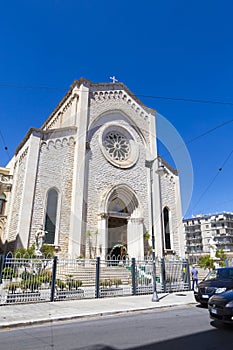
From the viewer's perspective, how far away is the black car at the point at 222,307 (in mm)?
6006

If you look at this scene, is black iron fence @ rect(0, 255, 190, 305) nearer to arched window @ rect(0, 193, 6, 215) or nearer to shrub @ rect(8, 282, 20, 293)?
shrub @ rect(8, 282, 20, 293)

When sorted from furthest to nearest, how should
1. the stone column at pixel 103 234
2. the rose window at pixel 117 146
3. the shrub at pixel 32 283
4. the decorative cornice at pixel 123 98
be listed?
the decorative cornice at pixel 123 98 → the rose window at pixel 117 146 → the stone column at pixel 103 234 → the shrub at pixel 32 283

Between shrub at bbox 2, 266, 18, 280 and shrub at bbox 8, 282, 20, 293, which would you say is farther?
shrub at bbox 2, 266, 18, 280

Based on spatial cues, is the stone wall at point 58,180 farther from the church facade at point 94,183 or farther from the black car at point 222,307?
the black car at point 222,307

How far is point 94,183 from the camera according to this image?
68.6ft

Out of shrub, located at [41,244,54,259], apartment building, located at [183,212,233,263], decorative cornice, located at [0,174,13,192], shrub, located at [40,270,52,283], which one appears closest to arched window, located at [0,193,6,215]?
decorative cornice, located at [0,174,13,192]

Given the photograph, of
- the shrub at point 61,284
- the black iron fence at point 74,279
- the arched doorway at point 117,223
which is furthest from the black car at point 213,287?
the arched doorway at point 117,223

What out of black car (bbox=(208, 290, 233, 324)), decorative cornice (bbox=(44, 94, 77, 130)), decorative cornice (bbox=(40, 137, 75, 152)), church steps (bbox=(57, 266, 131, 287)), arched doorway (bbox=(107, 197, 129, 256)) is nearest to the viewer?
black car (bbox=(208, 290, 233, 324))

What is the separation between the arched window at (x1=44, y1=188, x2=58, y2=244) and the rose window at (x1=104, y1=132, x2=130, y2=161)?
6.80 m

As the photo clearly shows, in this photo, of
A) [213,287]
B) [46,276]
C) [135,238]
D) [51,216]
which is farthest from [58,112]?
[213,287]

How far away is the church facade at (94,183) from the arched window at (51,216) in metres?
0.07

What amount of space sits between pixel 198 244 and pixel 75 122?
63994 millimetres

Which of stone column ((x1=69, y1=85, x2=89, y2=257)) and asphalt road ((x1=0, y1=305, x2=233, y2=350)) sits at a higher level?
stone column ((x1=69, y1=85, x2=89, y2=257))

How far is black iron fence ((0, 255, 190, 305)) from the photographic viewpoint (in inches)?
386
